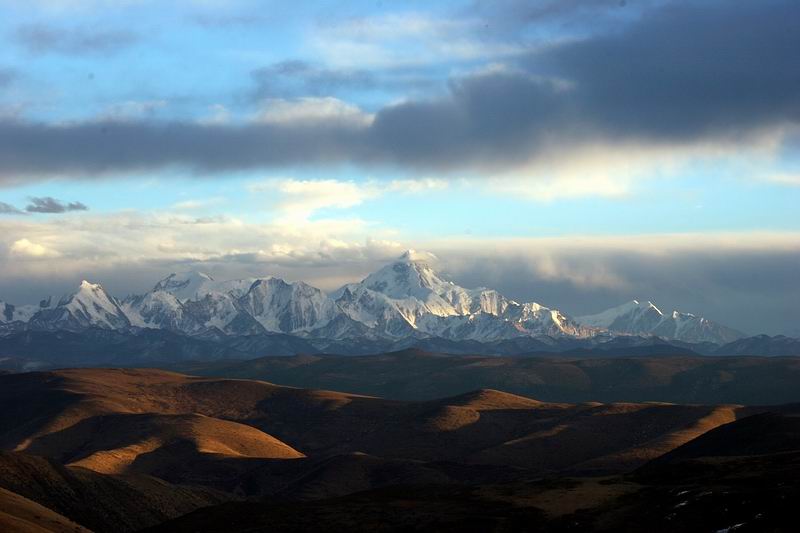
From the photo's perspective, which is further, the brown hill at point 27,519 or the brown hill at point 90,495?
the brown hill at point 90,495

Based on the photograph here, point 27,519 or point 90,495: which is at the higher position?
point 27,519

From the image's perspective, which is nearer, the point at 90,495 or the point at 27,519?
the point at 27,519

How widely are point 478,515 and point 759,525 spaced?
3247 cm

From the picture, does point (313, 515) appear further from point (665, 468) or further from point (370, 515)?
point (665, 468)

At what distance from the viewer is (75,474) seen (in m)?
158

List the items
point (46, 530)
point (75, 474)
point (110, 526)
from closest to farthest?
point (46, 530) < point (110, 526) < point (75, 474)

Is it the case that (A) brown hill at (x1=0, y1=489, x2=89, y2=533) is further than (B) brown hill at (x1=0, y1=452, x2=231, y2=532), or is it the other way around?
(B) brown hill at (x1=0, y1=452, x2=231, y2=532)

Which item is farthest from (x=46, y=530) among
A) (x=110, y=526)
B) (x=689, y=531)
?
(x=689, y=531)

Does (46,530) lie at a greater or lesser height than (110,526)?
greater

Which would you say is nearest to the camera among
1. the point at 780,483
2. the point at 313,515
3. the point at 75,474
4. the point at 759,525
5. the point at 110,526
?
the point at 759,525

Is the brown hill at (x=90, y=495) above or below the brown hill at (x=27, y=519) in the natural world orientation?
below

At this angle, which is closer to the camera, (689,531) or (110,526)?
(689,531)

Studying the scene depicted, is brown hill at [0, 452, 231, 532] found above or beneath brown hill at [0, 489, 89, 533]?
beneath

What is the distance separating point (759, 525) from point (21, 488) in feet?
313
